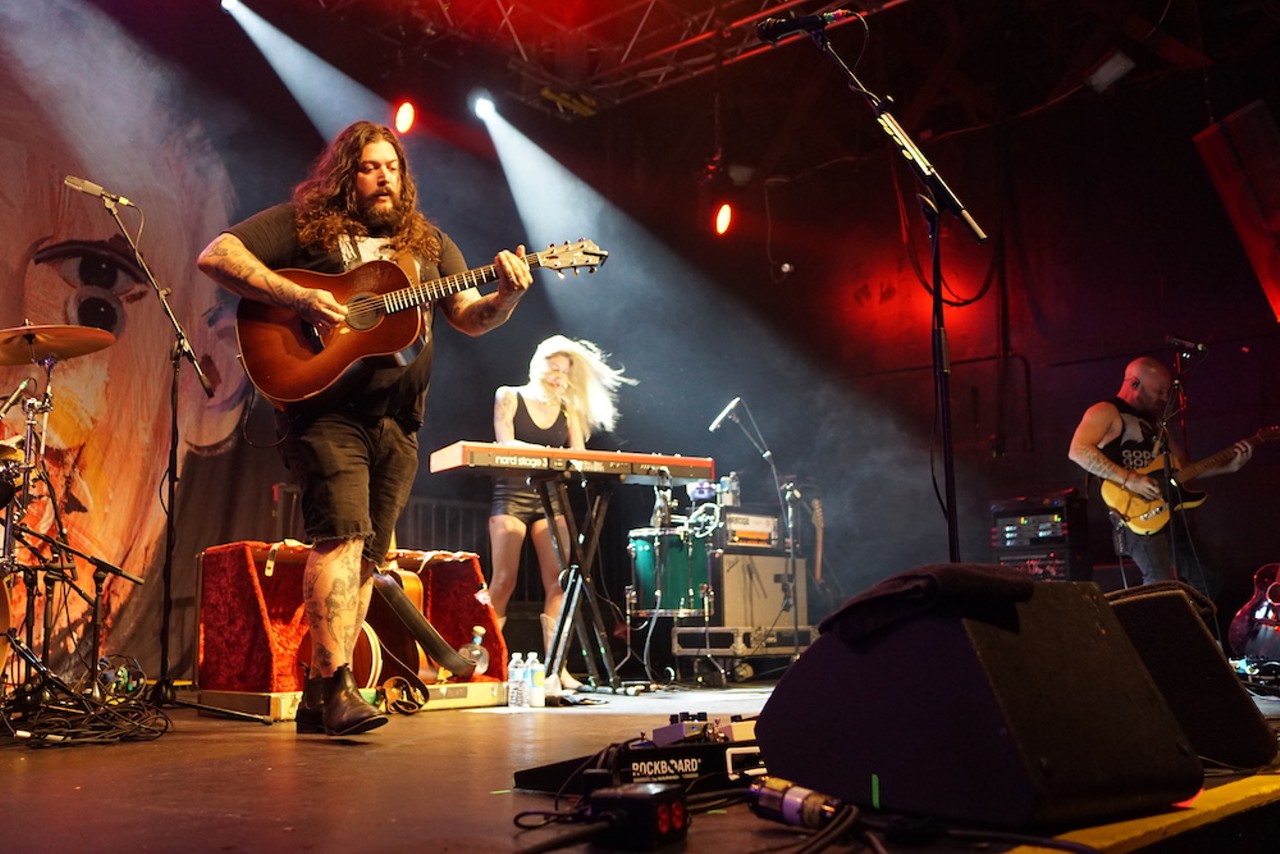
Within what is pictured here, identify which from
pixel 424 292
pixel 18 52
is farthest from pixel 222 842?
pixel 18 52

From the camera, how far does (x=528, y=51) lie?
29.7ft

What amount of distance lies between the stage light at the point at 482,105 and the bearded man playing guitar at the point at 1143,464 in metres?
5.56

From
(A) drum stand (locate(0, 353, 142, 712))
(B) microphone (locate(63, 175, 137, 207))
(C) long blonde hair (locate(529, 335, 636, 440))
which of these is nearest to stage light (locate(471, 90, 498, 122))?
(C) long blonde hair (locate(529, 335, 636, 440))

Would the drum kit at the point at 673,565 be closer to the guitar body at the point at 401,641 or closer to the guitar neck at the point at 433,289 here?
the guitar body at the point at 401,641

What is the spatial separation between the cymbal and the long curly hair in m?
1.44

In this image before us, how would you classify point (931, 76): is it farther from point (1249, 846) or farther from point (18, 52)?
point (1249, 846)

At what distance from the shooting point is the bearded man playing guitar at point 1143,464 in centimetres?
654

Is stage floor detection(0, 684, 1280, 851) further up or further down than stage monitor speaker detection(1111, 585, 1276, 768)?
further down

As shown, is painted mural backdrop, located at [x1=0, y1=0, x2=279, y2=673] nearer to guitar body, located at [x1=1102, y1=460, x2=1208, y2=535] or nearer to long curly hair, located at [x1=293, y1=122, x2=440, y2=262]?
long curly hair, located at [x1=293, y1=122, x2=440, y2=262]

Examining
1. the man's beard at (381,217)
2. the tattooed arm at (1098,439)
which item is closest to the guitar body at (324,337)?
the man's beard at (381,217)

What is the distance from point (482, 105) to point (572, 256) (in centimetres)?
590

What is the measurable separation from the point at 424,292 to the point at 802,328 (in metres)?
7.27

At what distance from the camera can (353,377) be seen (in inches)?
132

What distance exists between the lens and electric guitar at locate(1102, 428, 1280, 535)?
6547 mm
